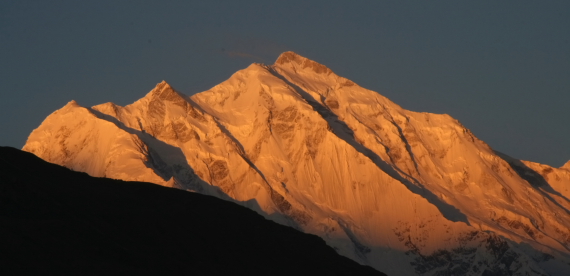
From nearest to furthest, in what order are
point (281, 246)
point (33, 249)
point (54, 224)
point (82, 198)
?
point (33, 249), point (54, 224), point (82, 198), point (281, 246)

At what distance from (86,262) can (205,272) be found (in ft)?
58.3

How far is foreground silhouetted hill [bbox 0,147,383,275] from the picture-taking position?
3514 inches

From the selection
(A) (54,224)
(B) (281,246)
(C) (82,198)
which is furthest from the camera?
(B) (281,246)

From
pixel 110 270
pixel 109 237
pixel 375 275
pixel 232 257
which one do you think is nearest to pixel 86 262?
pixel 110 270

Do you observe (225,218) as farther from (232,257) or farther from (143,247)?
(143,247)

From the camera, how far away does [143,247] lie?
10344 centimetres

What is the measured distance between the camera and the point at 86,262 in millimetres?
89188

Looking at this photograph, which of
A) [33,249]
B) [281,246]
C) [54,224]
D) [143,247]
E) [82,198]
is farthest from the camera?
[281,246]

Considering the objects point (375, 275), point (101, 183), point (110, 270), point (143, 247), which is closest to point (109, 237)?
point (143, 247)

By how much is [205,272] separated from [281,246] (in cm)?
2368

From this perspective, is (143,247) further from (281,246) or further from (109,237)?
(281,246)

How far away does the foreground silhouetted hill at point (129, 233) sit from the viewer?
89250 mm

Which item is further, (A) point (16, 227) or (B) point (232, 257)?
(B) point (232, 257)

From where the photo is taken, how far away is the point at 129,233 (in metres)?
106
